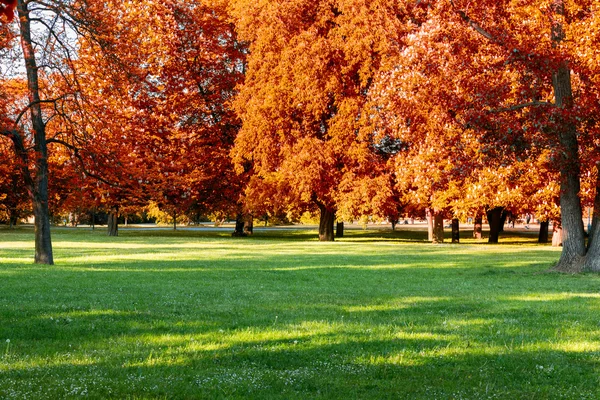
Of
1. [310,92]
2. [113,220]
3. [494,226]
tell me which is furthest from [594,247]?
[113,220]

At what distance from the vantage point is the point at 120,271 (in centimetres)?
2031

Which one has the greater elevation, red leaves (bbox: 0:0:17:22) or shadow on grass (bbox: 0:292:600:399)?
red leaves (bbox: 0:0:17:22)

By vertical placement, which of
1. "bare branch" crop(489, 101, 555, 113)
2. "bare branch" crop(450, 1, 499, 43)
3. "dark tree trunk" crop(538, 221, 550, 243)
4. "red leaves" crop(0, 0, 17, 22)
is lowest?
"dark tree trunk" crop(538, 221, 550, 243)

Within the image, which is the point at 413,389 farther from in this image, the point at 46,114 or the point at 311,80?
the point at 311,80

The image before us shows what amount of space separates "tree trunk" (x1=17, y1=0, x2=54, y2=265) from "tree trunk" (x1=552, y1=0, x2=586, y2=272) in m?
17.7

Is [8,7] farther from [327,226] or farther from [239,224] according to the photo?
[239,224]

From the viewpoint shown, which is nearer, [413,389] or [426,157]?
[413,389]

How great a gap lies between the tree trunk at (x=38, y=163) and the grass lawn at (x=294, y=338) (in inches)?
180

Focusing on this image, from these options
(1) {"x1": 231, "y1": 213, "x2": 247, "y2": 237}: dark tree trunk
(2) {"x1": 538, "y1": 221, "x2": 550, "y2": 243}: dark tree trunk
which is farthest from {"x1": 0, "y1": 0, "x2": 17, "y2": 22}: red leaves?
(2) {"x1": 538, "y1": 221, "x2": 550, "y2": 243}: dark tree trunk

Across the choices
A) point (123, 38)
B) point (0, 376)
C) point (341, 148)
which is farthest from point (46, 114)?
point (0, 376)

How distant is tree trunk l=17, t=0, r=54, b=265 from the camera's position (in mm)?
22828

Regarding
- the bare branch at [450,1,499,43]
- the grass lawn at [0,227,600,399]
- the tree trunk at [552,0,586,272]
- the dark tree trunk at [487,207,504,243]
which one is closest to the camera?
the grass lawn at [0,227,600,399]

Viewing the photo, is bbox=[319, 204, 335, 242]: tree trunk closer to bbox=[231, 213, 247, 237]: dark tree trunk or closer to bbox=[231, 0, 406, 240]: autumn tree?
bbox=[231, 0, 406, 240]: autumn tree

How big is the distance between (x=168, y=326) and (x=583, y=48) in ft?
53.3
